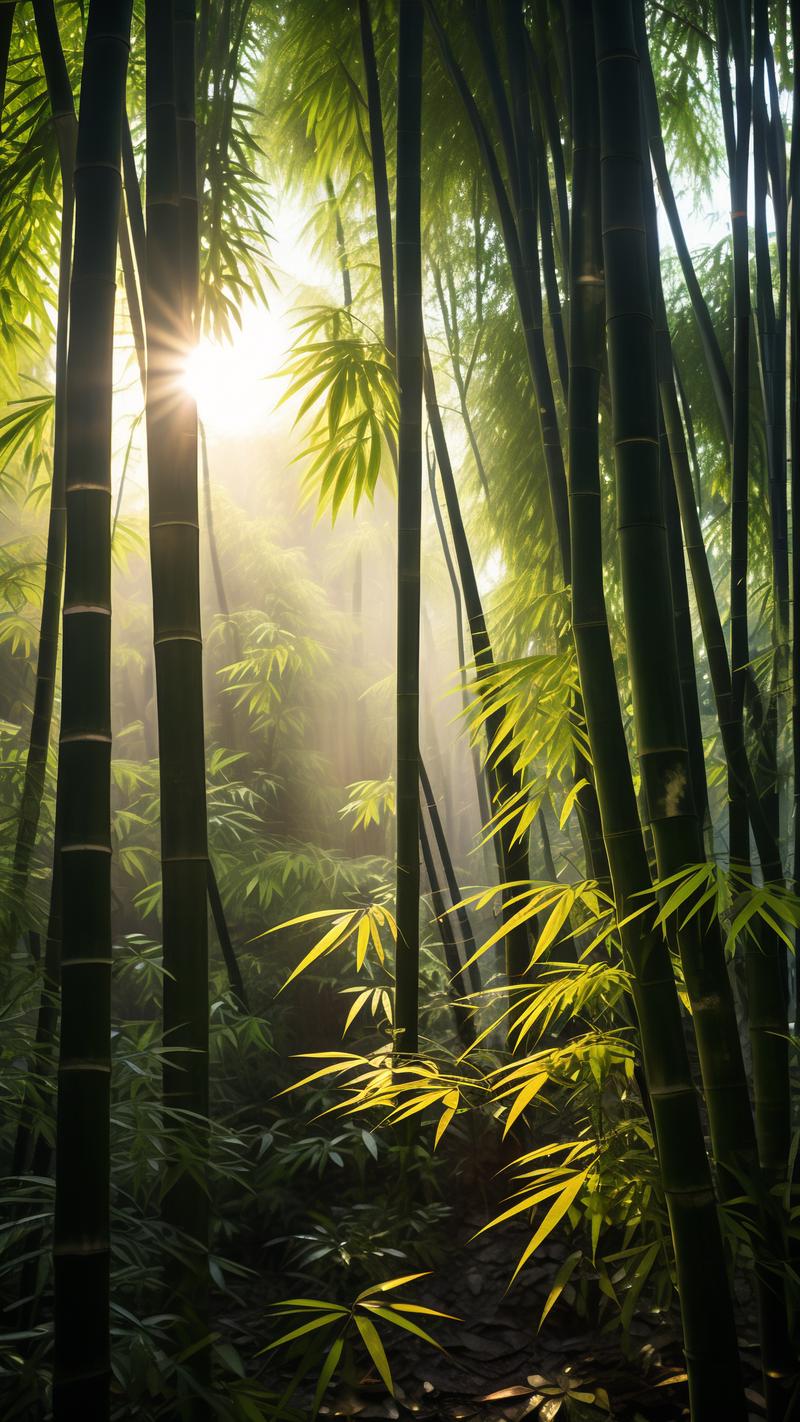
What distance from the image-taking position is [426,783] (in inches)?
99.7

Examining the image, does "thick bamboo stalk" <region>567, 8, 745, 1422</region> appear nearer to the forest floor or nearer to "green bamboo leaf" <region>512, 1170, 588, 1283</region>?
"green bamboo leaf" <region>512, 1170, 588, 1283</region>

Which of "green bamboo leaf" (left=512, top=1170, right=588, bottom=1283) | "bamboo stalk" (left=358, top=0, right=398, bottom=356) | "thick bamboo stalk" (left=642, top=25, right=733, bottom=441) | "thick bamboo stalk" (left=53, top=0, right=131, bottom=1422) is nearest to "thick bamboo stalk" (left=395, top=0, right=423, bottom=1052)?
"bamboo stalk" (left=358, top=0, right=398, bottom=356)

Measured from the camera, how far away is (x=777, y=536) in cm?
199

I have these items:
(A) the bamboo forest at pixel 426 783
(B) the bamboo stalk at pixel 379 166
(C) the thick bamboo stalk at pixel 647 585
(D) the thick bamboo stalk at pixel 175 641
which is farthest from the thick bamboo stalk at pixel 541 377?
(D) the thick bamboo stalk at pixel 175 641

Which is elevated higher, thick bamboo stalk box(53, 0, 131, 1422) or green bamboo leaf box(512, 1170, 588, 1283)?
thick bamboo stalk box(53, 0, 131, 1422)

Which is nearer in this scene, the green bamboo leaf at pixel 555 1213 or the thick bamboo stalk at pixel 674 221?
the green bamboo leaf at pixel 555 1213

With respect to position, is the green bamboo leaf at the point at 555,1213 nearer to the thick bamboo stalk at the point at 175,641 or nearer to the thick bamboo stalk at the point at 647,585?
the thick bamboo stalk at the point at 647,585

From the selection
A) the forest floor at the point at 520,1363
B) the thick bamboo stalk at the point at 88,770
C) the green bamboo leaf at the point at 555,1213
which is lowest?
the forest floor at the point at 520,1363

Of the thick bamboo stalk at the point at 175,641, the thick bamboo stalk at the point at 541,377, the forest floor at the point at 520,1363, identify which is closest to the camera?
the thick bamboo stalk at the point at 175,641

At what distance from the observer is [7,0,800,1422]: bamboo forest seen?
1.04m

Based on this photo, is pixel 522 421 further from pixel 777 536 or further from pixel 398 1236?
pixel 398 1236

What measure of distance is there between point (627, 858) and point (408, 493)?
39.7 inches

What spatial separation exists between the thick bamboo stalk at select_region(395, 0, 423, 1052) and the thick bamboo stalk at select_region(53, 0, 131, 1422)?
0.79 m

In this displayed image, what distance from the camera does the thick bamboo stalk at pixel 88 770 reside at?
2.97 ft
